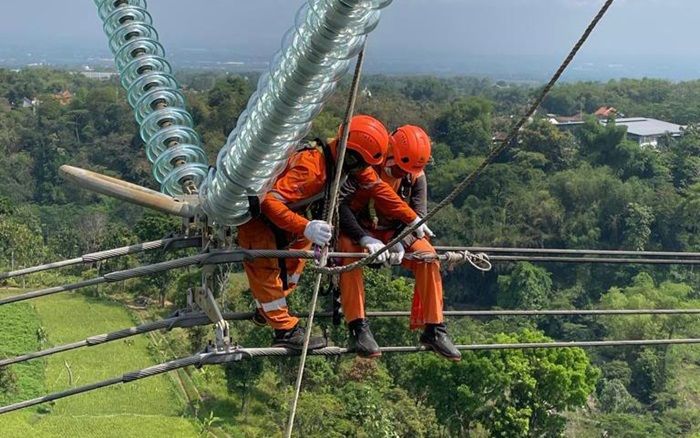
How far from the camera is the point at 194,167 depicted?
13.0ft

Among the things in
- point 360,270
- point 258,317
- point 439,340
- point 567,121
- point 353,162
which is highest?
point 353,162

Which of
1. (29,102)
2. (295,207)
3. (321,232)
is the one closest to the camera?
(321,232)

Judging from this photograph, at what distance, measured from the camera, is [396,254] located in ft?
13.0

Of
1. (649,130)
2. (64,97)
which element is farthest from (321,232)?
(64,97)

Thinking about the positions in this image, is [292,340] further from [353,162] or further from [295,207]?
[353,162]

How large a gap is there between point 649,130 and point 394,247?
6250 centimetres

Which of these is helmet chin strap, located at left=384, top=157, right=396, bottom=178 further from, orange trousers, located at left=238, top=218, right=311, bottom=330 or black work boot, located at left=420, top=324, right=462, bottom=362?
black work boot, located at left=420, top=324, right=462, bottom=362

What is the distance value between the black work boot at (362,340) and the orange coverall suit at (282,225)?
0.33 m

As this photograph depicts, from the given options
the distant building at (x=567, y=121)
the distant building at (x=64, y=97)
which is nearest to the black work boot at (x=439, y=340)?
the distant building at (x=567, y=121)

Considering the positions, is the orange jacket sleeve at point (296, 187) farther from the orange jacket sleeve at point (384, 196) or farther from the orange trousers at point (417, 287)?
the orange trousers at point (417, 287)

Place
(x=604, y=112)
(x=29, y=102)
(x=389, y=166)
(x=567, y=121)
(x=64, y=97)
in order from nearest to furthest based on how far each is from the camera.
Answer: (x=389, y=166) < (x=567, y=121) < (x=29, y=102) < (x=64, y=97) < (x=604, y=112)

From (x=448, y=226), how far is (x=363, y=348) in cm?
3584

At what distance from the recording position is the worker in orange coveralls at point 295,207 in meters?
3.83

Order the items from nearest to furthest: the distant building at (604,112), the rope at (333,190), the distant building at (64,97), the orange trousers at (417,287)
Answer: the rope at (333,190) < the orange trousers at (417,287) < the distant building at (64,97) < the distant building at (604,112)
